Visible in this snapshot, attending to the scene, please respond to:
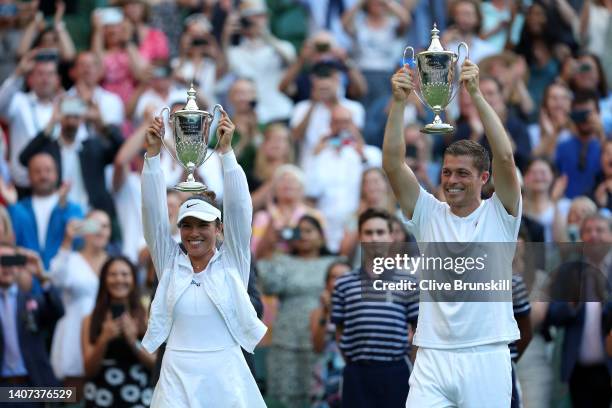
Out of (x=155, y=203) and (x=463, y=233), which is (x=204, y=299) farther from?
(x=463, y=233)

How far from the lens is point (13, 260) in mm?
12398

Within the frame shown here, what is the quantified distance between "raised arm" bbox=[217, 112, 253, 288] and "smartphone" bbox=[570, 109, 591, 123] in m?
6.36

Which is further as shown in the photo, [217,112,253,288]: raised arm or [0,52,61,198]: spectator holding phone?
[0,52,61,198]: spectator holding phone

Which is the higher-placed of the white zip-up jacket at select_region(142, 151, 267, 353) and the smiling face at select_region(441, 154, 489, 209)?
the smiling face at select_region(441, 154, 489, 209)

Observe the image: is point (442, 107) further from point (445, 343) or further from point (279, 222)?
point (279, 222)

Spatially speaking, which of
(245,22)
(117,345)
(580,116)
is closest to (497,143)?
(117,345)

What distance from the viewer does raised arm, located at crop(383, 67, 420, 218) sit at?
9.12m

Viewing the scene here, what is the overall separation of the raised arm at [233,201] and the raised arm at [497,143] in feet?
4.66

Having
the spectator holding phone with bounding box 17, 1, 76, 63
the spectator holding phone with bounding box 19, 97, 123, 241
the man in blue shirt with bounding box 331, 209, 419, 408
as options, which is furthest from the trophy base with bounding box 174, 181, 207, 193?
the spectator holding phone with bounding box 17, 1, 76, 63

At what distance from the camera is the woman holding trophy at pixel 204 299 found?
902 cm

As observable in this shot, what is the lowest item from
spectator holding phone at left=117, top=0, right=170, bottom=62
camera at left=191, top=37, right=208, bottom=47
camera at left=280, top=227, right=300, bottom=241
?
camera at left=280, top=227, right=300, bottom=241

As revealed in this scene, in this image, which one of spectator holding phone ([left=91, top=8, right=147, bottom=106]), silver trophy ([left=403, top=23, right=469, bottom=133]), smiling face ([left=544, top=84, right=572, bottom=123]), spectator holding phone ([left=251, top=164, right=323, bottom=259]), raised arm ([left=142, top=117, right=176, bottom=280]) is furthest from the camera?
spectator holding phone ([left=91, top=8, right=147, bottom=106])

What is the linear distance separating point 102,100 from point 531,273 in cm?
620

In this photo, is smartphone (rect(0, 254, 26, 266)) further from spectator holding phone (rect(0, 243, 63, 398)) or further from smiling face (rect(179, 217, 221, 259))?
smiling face (rect(179, 217, 221, 259))
